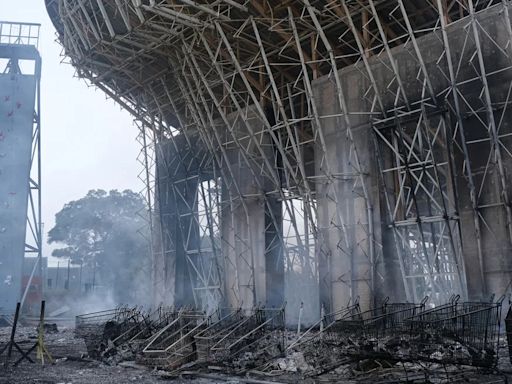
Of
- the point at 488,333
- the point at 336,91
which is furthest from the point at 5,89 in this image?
the point at 488,333

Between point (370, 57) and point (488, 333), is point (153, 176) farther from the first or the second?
point (488, 333)

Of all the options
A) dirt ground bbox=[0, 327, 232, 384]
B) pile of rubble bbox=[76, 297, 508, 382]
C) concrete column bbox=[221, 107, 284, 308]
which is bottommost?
dirt ground bbox=[0, 327, 232, 384]

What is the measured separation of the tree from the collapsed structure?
2355 cm

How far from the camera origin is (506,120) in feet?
38.9

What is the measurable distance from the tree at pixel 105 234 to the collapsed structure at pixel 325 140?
77.3 ft

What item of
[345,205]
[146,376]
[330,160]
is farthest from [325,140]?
[146,376]

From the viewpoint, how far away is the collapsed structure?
12.2 m

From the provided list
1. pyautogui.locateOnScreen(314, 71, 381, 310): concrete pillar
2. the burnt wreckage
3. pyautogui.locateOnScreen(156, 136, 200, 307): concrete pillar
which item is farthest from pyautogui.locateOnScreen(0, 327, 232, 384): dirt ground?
pyautogui.locateOnScreen(156, 136, 200, 307): concrete pillar

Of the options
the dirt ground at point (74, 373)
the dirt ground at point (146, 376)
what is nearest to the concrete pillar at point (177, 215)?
the dirt ground at point (74, 373)

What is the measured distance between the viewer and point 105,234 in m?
49.7

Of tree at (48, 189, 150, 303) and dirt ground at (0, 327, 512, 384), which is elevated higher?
tree at (48, 189, 150, 303)

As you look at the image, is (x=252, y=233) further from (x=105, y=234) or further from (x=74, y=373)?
(x=105, y=234)

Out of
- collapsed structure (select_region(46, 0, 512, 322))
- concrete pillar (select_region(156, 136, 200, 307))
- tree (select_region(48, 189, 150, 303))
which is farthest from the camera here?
tree (select_region(48, 189, 150, 303))

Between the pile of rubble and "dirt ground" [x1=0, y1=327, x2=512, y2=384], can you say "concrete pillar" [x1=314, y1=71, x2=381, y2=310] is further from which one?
"dirt ground" [x1=0, y1=327, x2=512, y2=384]
